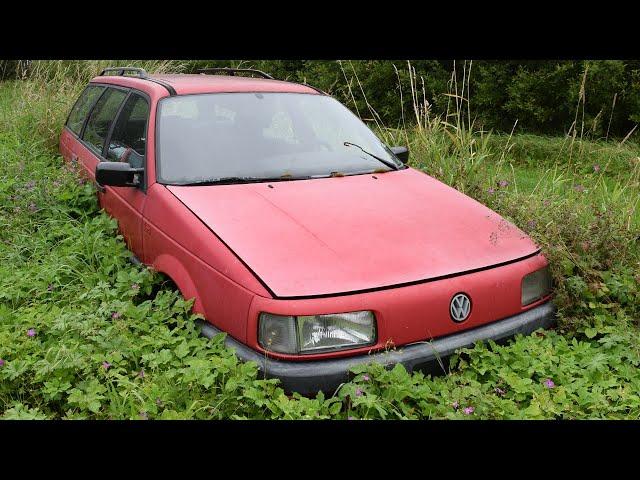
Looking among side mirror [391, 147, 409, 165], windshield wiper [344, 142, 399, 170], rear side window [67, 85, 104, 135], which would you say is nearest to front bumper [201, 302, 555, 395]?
windshield wiper [344, 142, 399, 170]

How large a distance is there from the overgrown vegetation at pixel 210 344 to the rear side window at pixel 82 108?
0.76 meters

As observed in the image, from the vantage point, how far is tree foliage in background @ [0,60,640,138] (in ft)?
29.8

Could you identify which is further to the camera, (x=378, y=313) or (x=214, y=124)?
(x=214, y=124)

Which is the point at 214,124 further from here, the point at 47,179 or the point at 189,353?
the point at 47,179

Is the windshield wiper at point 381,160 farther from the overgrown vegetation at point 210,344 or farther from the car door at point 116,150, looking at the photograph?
the car door at point 116,150

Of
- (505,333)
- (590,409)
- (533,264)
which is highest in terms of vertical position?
(533,264)

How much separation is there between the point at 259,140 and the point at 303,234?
1.15 metres

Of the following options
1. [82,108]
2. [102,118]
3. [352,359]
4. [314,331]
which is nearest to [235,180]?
[314,331]

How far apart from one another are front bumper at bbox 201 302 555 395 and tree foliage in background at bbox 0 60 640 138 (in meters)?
5.59

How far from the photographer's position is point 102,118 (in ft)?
17.4

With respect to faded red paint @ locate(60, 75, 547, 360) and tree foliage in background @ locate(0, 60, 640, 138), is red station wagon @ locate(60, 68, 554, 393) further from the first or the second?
tree foliage in background @ locate(0, 60, 640, 138)

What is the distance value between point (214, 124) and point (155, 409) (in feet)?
6.61

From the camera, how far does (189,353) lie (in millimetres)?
3191

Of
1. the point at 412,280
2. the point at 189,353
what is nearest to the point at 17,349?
the point at 189,353
